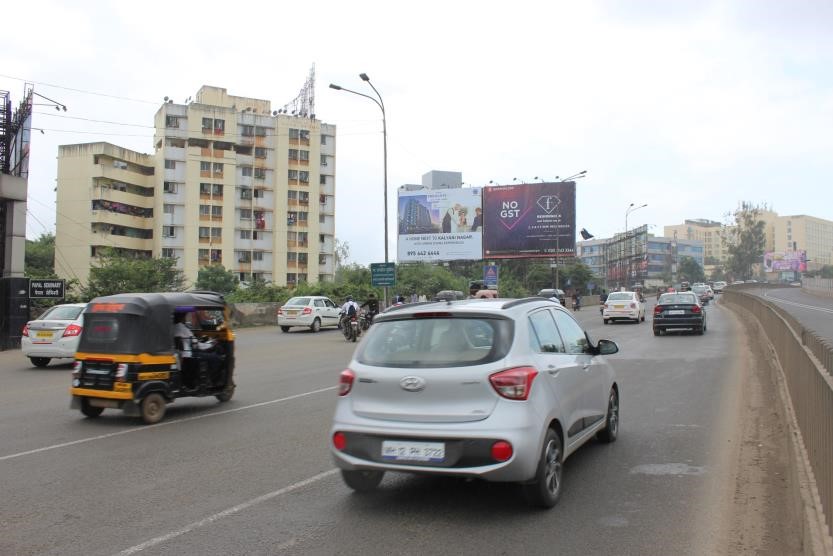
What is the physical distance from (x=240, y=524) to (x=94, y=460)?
2814mm

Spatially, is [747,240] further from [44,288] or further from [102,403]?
[102,403]

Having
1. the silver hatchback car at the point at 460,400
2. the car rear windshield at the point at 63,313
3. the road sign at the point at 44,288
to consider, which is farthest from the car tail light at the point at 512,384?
the road sign at the point at 44,288

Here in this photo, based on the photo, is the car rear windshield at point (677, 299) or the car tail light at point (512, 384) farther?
the car rear windshield at point (677, 299)

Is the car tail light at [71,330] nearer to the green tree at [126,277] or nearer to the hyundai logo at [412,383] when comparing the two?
the hyundai logo at [412,383]

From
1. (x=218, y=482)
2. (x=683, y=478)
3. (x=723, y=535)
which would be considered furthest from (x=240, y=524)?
(x=683, y=478)

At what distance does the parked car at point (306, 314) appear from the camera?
29.3m

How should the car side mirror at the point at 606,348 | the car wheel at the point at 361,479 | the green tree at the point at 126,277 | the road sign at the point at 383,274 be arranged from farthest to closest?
the green tree at the point at 126,277
the road sign at the point at 383,274
the car side mirror at the point at 606,348
the car wheel at the point at 361,479

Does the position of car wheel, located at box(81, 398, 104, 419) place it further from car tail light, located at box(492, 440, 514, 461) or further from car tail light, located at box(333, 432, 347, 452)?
car tail light, located at box(492, 440, 514, 461)

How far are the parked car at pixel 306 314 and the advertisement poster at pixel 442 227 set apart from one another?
18.4 metres

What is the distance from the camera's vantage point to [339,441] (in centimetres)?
505

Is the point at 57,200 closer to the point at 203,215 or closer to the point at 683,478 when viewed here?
the point at 203,215

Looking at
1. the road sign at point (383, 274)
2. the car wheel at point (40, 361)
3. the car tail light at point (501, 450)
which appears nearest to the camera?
the car tail light at point (501, 450)

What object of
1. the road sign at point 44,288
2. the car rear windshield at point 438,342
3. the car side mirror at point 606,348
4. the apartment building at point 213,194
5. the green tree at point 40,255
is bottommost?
the car side mirror at point 606,348

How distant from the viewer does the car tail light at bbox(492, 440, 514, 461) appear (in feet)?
14.9
